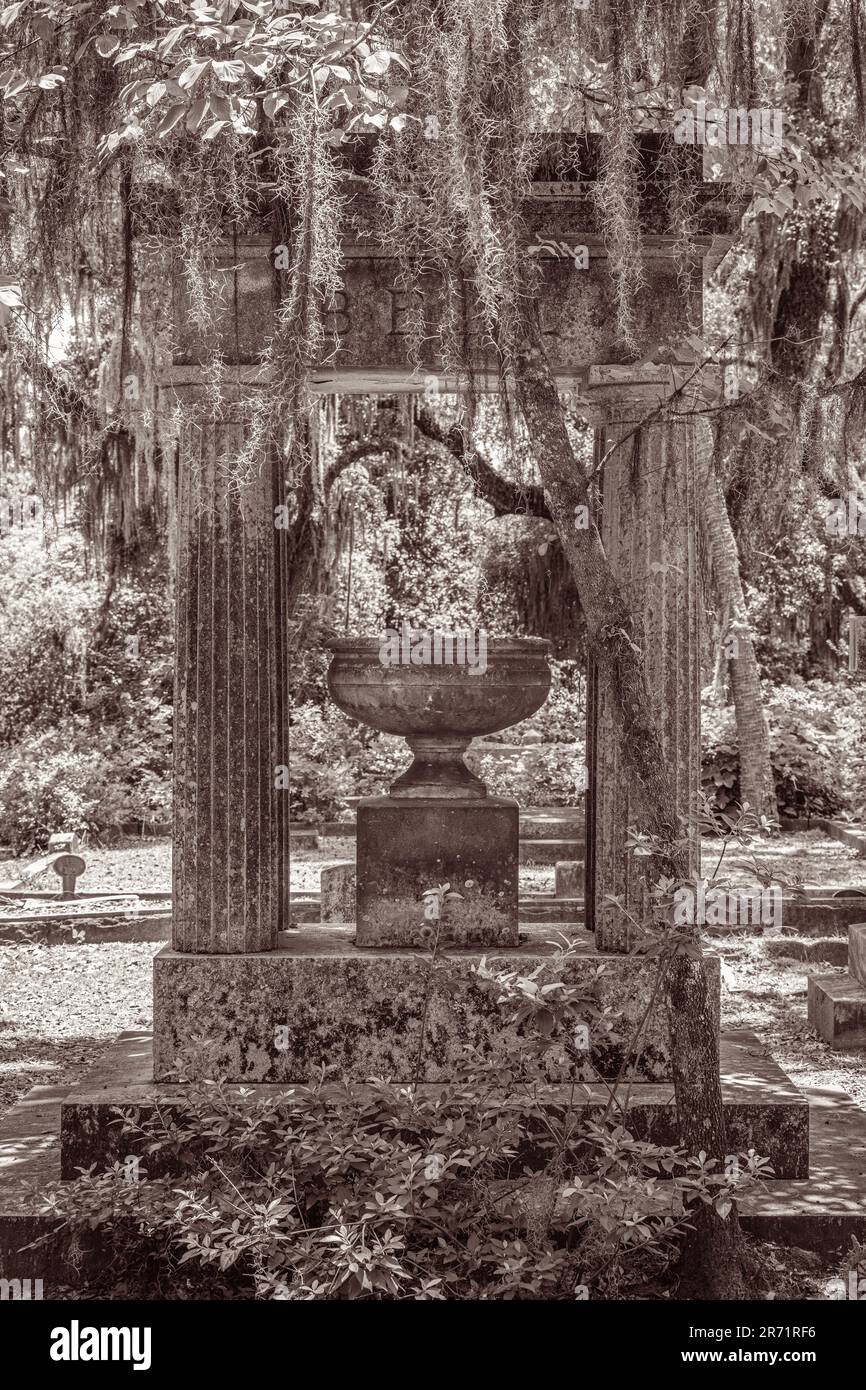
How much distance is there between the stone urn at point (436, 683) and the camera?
5.08 metres

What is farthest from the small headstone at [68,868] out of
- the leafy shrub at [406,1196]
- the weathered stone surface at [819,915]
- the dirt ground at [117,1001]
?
the leafy shrub at [406,1196]

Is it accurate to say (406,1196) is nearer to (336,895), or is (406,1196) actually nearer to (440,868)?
(440,868)

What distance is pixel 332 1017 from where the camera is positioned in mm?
4848

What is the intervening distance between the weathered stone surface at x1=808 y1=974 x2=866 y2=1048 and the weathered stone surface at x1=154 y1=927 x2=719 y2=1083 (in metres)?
2.84

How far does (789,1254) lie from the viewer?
4.21 meters

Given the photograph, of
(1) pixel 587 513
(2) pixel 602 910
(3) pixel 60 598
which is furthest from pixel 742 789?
(1) pixel 587 513

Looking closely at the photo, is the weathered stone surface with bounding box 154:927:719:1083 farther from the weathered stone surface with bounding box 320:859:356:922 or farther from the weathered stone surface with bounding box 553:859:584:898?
the weathered stone surface with bounding box 553:859:584:898

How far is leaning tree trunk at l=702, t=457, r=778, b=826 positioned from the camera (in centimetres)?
1278

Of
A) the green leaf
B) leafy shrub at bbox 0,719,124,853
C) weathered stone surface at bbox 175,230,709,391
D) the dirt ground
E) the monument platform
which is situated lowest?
the dirt ground

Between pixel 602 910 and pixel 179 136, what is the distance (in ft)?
10.1

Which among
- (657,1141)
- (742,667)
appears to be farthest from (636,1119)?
(742,667)

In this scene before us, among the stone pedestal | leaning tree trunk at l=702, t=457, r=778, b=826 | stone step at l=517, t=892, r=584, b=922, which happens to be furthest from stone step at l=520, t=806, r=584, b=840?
the stone pedestal

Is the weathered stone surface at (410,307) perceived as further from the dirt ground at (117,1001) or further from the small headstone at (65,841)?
the small headstone at (65,841)
